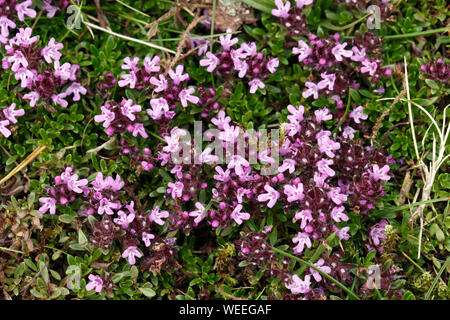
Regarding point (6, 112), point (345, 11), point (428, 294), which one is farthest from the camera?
point (345, 11)

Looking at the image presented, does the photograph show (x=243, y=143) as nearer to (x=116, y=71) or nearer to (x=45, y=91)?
(x=116, y=71)

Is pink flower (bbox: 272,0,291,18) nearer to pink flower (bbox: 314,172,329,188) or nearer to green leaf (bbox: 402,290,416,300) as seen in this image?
pink flower (bbox: 314,172,329,188)

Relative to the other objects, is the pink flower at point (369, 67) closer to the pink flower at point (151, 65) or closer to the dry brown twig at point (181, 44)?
the dry brown twig at point (181, 44)

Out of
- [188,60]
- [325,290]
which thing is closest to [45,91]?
[188,60]

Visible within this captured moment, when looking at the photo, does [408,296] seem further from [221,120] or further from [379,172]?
[221,120]

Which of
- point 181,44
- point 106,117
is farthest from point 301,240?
point 181,44

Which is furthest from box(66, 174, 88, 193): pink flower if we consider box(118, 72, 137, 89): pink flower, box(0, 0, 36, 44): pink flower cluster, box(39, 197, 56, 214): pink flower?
box(0, 0, 36, 44): pink flower cluster
